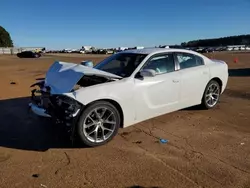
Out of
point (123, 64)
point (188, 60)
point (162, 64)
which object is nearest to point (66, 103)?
point (123, 64)

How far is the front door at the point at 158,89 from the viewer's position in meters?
5.42

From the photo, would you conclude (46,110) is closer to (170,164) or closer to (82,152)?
(82,152)

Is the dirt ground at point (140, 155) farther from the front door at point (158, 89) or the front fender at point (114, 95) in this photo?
the front fender at point (114, 95)

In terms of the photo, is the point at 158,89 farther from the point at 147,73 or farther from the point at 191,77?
the point at 191,77

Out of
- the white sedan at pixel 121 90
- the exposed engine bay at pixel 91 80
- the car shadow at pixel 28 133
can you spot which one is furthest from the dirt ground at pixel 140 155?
the exposed engine bay at pixel 91 80

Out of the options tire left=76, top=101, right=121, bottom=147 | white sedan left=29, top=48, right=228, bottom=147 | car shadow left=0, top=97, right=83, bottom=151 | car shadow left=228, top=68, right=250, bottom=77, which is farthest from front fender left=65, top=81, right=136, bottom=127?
car shadow left=228, top=68, right=250, bottom=77

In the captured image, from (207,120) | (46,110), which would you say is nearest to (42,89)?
(46,110)

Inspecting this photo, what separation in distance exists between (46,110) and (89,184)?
2004 mm

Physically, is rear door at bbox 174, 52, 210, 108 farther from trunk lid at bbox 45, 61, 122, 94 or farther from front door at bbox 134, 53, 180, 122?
trunk lid at bbox 45, 61, 122, 94

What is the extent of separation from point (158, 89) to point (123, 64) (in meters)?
0.93

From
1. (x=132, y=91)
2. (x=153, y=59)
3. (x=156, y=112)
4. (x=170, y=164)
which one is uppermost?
(x=153, y=59)

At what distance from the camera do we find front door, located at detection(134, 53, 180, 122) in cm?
542

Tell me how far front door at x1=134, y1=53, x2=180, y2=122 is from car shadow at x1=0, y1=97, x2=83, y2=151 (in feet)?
4.70

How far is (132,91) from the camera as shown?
5262 millimetres
